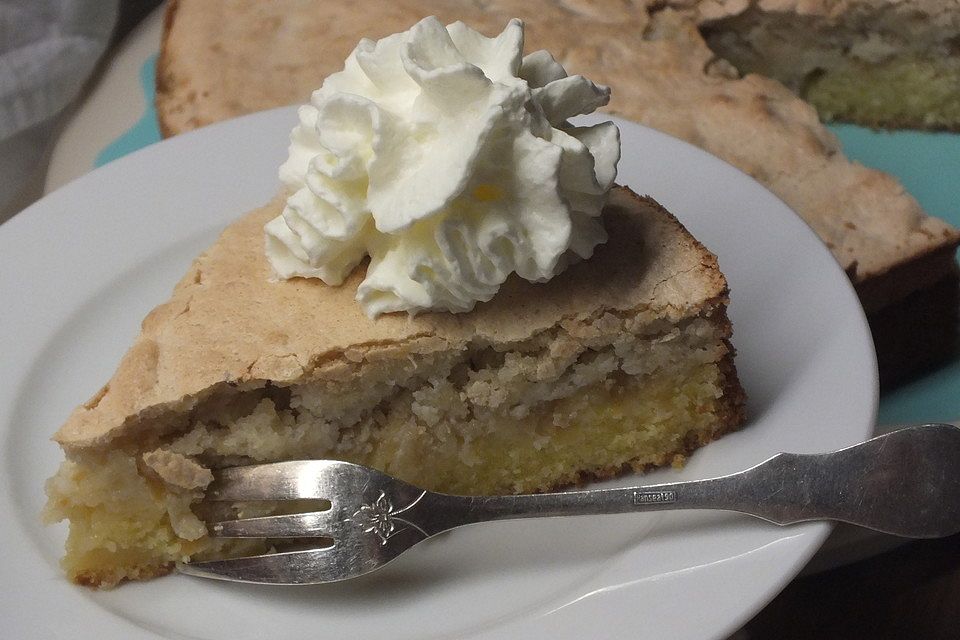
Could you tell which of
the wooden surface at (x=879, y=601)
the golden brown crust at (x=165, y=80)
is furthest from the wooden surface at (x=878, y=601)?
the golden brown crust at (x=165, y=80)

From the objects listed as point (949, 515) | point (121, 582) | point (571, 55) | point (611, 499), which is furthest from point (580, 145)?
point (571, 55)

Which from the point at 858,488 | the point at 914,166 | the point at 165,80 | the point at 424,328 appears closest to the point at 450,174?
the point at 424,328

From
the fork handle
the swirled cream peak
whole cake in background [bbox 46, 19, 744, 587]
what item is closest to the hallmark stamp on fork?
the fork handle

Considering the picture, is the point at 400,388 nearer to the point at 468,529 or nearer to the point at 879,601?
the point at 468,529

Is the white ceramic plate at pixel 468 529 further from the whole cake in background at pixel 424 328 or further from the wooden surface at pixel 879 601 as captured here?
the wooden surface at pixel 879 601

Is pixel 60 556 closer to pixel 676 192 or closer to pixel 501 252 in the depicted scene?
pixel 501 252

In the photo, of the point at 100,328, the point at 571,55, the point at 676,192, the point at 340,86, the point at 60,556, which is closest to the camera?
the point at 60,556
